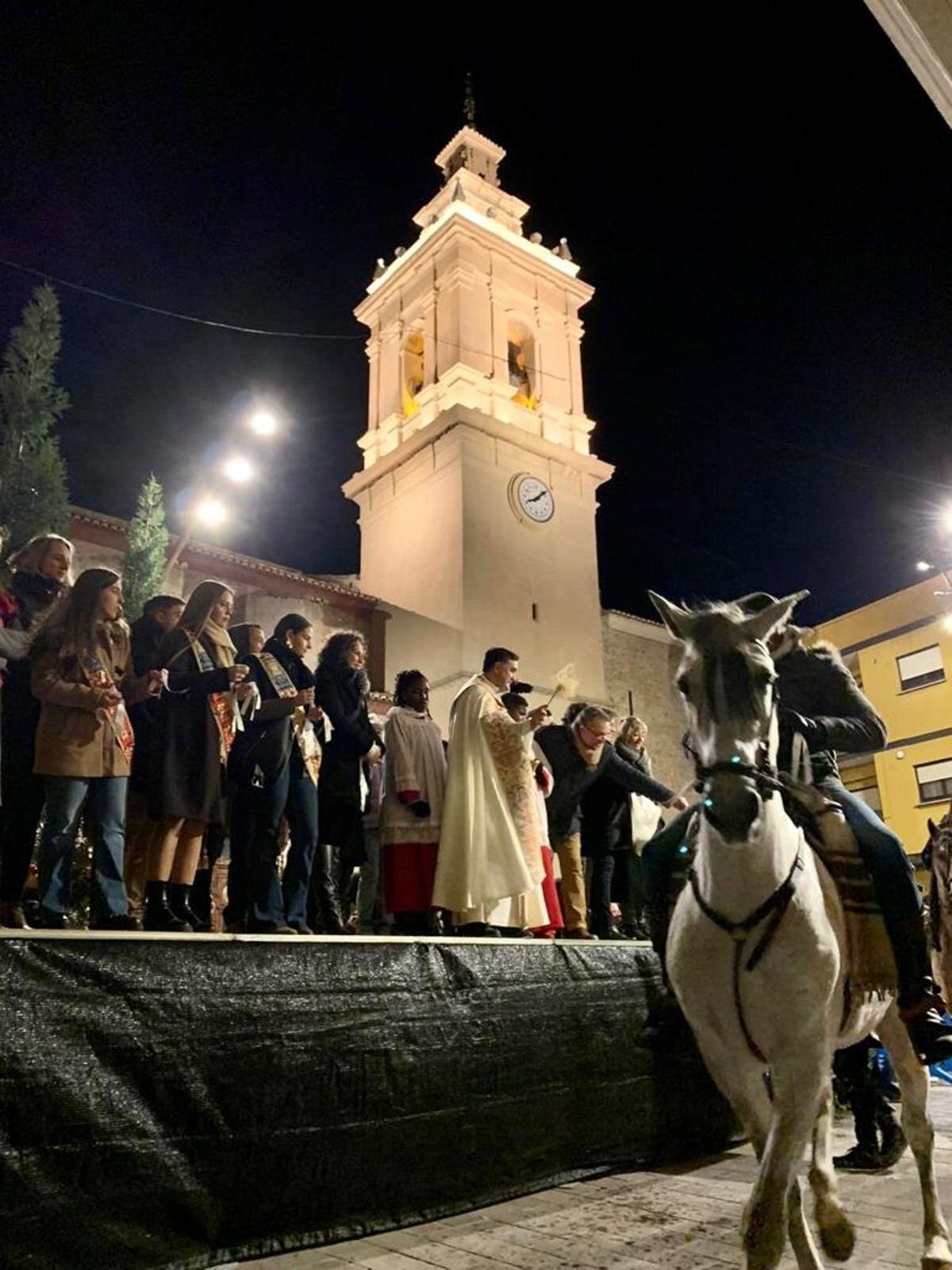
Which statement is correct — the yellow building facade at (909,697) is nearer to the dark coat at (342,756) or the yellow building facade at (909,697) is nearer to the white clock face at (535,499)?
the white clock face at (535,499)

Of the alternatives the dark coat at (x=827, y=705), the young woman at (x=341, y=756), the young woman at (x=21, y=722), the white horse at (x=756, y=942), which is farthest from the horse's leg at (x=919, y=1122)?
the young woman at (x=21, y=722)

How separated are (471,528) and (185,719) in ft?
65.6

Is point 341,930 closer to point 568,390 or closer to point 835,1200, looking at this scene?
point 835,1200

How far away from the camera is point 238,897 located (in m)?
5.50

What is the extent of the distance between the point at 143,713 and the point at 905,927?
428 centimetres

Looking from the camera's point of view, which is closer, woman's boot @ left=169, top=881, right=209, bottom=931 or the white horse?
the white horse

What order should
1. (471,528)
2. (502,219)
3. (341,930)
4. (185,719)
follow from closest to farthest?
(185,719) → (341,930) → (471,528) → (502,219)

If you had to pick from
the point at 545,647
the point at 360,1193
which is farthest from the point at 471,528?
the point at 360,1193

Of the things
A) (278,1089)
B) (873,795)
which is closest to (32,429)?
(278,1089)

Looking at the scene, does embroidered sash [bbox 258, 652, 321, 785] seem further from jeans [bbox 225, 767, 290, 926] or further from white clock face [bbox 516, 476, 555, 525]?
white clock face [bbox 516, 476, 555, 525]

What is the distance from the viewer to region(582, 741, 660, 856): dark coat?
7715 mm

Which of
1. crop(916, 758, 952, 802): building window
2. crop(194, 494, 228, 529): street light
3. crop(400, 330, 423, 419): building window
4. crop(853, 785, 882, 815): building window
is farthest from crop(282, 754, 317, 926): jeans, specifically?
crop(853, 785, 882, 815): building window

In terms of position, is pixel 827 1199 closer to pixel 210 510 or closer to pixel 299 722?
pixel 299 722

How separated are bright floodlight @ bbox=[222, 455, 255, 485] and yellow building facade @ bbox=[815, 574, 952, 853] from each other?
69.9 ft
